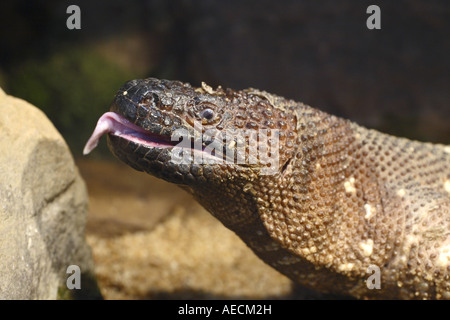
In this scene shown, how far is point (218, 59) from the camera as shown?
4.04 meters

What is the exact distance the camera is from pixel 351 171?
2205mm

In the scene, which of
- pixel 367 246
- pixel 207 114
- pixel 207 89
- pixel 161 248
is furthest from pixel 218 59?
pixel 367 246

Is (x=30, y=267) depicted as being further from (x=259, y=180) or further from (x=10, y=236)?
(x=259, y=180)

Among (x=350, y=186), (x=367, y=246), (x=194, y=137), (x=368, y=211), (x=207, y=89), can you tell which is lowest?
(x=367, y=246)

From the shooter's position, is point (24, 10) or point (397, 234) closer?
point (397, 234)

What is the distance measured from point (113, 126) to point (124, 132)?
55 mm

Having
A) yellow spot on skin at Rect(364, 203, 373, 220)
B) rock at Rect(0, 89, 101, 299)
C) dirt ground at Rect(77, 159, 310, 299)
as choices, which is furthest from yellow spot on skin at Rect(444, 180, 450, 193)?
rock at Rect(0, 89, 101, 299)

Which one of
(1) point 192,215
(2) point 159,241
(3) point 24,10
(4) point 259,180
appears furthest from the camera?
(3) point 24,10

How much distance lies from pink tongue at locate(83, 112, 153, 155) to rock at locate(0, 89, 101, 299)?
1.21 ft

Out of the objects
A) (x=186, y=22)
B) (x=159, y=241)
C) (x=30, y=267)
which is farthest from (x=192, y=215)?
Result: (x=30, y=267)

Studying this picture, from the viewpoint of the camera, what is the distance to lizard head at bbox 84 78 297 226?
1952 millimetres

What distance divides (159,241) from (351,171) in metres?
2.09

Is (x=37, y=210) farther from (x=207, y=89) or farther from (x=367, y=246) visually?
(x=367, y=246)

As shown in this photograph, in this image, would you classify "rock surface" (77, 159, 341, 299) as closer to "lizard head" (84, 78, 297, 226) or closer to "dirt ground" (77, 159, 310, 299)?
"dirt ground" (77, 159, 310, 299)
